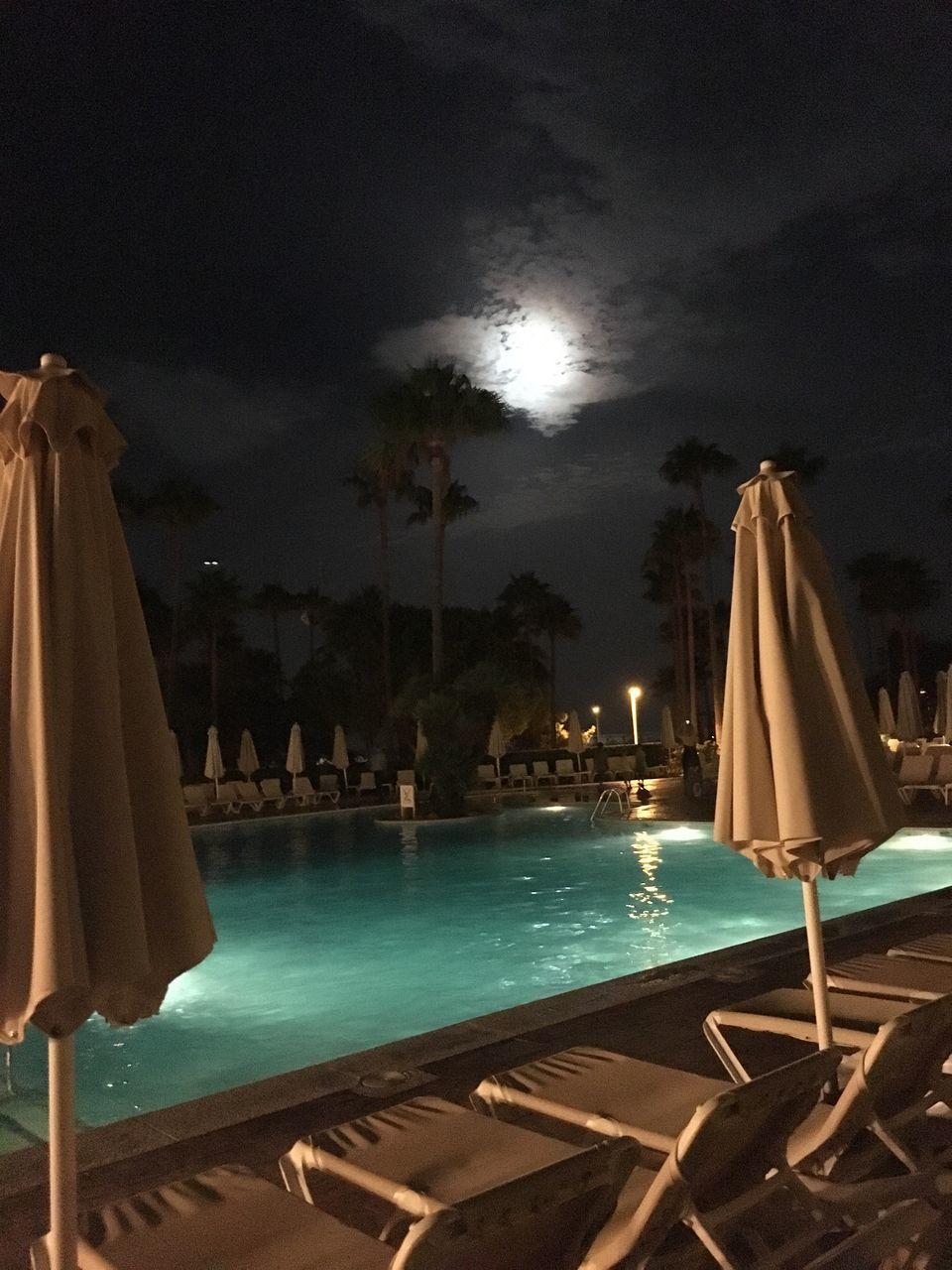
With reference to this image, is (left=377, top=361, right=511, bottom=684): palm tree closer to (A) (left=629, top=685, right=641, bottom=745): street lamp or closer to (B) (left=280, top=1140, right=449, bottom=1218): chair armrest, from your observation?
(A) (left=629, top=685, right=641, bottom=745): street lamp

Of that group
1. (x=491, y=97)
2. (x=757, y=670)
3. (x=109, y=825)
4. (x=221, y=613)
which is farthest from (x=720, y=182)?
(x=109, y=825)

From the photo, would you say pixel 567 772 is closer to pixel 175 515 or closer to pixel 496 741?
pixel 496 741

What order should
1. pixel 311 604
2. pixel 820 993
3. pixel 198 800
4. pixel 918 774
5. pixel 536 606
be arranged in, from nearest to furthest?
pixel 820 993 < pixel 918 774 < pixel 198 800 < pixel 311 604 < pixel 536 606

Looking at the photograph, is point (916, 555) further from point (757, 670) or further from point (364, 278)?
point (757, 670)

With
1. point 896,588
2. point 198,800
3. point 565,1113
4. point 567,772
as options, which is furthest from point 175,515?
point 896,588

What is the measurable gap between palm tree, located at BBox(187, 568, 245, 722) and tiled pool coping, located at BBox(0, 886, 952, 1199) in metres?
41.8

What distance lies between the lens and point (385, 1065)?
5023 millimetres

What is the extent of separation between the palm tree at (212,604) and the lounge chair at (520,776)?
20104 millimetres

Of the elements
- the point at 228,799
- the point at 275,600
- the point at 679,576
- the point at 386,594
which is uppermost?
the point at 679,576

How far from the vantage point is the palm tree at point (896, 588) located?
2741 inches

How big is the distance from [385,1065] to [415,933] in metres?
5.96

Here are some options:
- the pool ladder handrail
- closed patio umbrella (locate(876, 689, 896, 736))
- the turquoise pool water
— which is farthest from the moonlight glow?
the turquoise pool water

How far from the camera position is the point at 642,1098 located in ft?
10.9

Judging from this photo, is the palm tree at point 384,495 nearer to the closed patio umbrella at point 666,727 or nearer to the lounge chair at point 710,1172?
the closed patio umbrella at point 666,727
